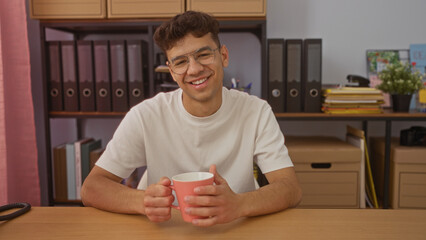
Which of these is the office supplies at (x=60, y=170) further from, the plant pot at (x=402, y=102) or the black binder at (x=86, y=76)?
the plant pot at (x=402, y=102)

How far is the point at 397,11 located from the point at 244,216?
2.03 metres

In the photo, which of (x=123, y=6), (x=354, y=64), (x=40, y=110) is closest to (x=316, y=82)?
(x=354, y=64)

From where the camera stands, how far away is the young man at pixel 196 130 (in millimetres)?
1112

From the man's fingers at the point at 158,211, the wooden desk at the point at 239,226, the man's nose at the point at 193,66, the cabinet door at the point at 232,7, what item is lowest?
the wooden desk at the point at 239,226

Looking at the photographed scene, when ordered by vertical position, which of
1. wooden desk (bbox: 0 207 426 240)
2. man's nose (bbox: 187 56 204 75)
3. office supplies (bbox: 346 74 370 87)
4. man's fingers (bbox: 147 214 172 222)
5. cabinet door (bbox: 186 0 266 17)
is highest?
cabinet door (bbox: 186 0 266 17)

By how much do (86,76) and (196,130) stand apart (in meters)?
1.06

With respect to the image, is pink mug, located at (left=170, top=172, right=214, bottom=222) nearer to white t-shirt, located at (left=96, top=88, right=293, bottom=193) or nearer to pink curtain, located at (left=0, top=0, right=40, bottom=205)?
white t-shirt, located at (left=96, top=88, right=293, bottom=193)

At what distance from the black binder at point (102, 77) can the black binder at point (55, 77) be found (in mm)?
209

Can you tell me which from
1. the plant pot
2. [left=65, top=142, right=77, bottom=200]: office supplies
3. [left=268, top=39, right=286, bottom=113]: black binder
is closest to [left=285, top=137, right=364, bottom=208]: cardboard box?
[left=268, top=39, right=286, bottom=113]: black binder

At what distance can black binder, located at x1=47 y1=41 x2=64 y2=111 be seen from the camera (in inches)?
77.4

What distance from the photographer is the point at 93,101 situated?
1995mm

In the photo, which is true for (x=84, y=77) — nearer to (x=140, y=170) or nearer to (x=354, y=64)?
(x=140, y=170)

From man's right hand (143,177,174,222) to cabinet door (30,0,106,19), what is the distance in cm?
138

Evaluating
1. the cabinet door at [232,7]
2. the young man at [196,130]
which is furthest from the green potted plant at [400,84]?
the young man at [196,130]
